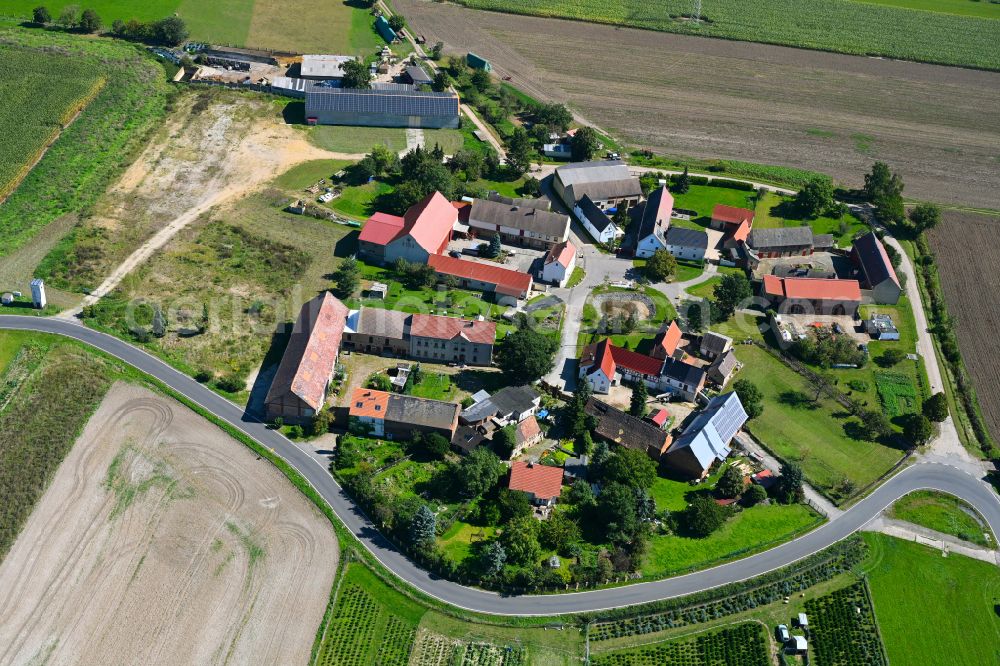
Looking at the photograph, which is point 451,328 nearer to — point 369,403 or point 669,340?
point 369,403

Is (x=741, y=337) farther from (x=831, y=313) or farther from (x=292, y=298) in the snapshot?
(x=292, y=298)

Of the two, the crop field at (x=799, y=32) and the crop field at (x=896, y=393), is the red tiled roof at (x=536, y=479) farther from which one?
the crop field at (x=799, y=32)

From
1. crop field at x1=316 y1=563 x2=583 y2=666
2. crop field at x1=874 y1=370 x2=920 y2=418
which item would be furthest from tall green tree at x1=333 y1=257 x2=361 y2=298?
crop field at x1=874 y1=370 x2=920 y2=418

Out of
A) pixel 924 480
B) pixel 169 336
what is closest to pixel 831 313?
pixel 924 480

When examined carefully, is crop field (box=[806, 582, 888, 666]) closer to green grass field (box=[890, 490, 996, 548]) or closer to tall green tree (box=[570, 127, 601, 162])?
green grass field (box=[890, 490, 996, 548])

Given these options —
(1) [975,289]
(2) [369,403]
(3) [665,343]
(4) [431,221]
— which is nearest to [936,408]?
(3) [665,343]
